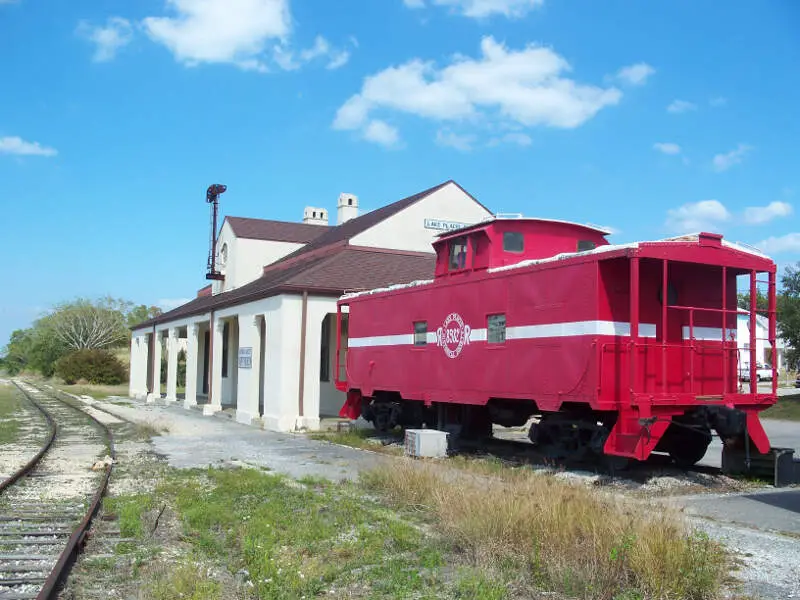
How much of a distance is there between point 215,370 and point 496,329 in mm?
15027

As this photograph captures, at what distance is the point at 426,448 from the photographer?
14078mm

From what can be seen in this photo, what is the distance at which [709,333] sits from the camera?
12.3m

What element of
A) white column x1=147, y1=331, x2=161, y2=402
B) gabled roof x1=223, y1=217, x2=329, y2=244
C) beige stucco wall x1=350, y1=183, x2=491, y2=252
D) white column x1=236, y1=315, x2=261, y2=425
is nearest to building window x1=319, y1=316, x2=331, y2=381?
white column x1=236, y1=315, x2=261, y2=425

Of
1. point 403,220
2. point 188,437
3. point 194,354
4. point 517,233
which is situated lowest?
point 188,437

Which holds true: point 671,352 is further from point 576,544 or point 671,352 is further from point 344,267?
point 344,267

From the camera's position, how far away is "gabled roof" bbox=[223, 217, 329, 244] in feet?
103

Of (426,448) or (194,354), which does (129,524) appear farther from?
(194,354)

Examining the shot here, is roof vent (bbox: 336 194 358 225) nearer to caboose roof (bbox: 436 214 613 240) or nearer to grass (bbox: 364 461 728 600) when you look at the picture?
caboose roof (bbox: 436 214 613 240)

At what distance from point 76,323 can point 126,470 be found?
68.4 metres

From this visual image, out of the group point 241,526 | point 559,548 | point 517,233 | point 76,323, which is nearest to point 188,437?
point 517,233

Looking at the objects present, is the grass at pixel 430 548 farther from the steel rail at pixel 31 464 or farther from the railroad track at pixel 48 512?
the steel rail at pixel 31 464

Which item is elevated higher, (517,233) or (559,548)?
(517,233)

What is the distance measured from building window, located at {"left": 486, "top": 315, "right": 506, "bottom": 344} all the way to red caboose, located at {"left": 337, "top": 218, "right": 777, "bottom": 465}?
3 cm

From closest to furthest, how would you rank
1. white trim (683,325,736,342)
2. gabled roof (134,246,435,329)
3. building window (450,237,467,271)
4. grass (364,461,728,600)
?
grass (364,461,728,600)
white trim (683,325,736,342)
building window (450,237,467,271)
gabled roof (134,246,435,329)
